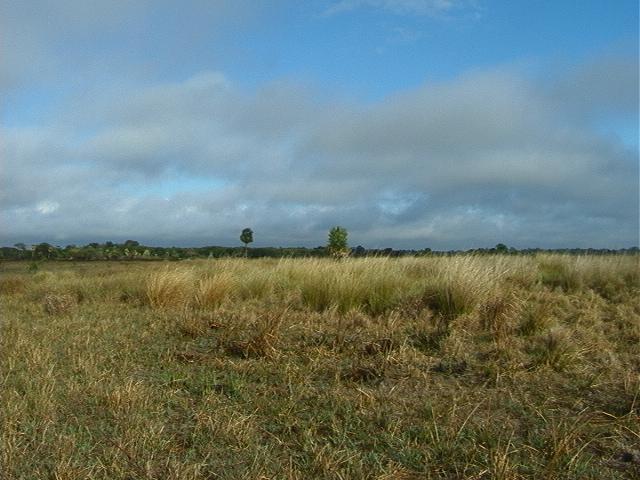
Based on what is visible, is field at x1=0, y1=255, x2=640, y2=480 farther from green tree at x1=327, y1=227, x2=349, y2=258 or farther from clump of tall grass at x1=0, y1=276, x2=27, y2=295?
green tree at x1=327, y1=227, x2=349, y2=258

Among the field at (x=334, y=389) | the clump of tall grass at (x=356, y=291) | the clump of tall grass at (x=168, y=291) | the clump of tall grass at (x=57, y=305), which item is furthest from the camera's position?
the clump of tall grass at (x=168, y=291)

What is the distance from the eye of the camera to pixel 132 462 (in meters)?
3.15

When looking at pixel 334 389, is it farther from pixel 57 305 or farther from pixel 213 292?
pixel 57 305

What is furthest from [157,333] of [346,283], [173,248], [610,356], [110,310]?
[173,248]

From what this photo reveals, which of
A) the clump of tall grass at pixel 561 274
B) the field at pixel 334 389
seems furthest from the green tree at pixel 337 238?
Result: the field at pixel 334 389

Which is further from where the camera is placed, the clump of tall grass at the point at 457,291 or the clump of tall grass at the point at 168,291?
the clump of tall grass at the point at 168,291

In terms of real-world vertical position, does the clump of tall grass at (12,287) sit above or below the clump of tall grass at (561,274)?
below

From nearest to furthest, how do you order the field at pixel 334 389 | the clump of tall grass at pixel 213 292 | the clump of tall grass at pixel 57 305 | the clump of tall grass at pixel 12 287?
the field at pixel 334 389 → the clump of tall grass at pixel 57 305 → the clump of tall grass at pixel 213 292 → the clump of tall grass at pixel 12 287

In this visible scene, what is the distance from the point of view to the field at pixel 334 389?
3221mm

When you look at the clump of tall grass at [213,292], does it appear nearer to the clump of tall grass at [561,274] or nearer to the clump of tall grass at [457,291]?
the clump of tall grass at [457,291]

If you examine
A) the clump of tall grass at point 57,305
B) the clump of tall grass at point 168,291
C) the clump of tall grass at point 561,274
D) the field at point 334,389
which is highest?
the clump of tall grass at point 561,274

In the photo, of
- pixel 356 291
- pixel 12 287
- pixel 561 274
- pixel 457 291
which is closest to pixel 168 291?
pixel 356 291

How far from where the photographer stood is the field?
322 centimetres

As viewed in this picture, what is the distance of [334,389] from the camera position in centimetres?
453
